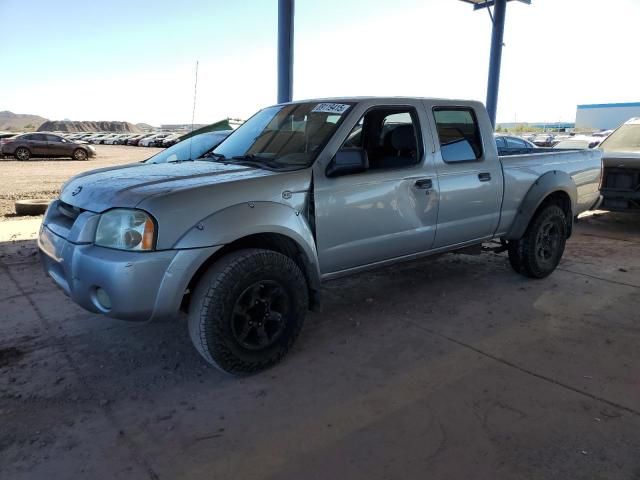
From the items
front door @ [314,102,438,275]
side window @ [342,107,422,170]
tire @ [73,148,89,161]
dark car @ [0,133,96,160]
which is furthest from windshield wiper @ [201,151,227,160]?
tire @ [73,148,89,161]

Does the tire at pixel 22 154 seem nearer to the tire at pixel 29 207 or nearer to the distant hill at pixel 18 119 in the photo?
the tire at pixel 29 207

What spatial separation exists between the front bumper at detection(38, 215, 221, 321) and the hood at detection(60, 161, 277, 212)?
0.31 meters

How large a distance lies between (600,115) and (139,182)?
380 feet

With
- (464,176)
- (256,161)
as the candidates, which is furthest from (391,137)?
(256,161)

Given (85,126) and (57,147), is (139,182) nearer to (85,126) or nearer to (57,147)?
(57,147)

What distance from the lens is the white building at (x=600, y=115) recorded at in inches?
3789

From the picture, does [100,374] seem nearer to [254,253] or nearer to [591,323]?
[254,253]

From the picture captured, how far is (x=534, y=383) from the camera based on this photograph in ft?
10.9

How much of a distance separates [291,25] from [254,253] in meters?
7.22

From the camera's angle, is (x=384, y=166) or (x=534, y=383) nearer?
(x=534, y=383)

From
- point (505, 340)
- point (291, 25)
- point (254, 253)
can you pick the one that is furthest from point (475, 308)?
point (291, 25)

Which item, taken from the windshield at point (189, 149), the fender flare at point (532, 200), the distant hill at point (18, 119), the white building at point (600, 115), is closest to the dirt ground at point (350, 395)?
the fender flare at point (532, 200)

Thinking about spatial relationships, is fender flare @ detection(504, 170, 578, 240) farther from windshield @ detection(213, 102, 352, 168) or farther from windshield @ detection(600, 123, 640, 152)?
windshield @ detection(600, 123, 640, 152)

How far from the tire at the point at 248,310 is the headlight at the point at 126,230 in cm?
43
